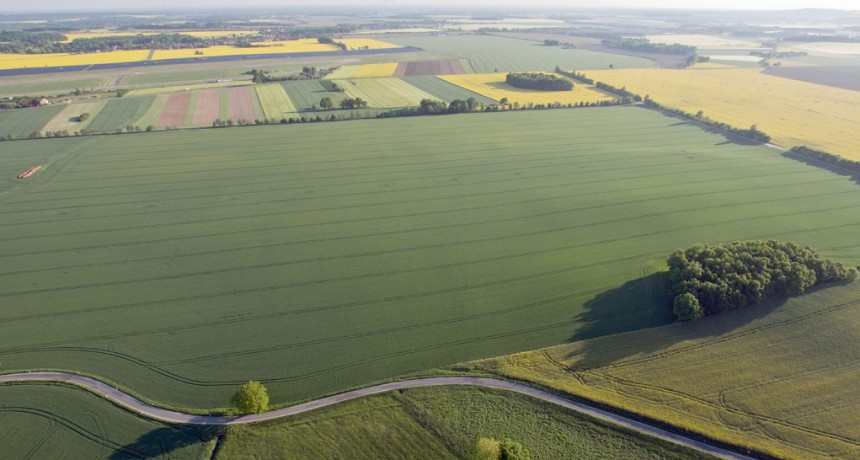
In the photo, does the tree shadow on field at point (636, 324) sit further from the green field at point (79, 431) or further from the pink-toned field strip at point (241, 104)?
the pink-toned field strip at point (241, 104)

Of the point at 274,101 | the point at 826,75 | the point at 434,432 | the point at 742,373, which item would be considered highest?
the point at 826,75

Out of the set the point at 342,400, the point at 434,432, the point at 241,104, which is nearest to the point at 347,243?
the point at 342,400

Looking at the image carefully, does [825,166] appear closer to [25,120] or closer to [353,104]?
[353,104]

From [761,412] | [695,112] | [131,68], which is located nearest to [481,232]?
[761,412]

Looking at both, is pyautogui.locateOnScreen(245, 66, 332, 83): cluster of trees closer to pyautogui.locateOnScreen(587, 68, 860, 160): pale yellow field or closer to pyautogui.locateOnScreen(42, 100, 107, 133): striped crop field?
pyautogui.locateOnScreen(42, 100, 107, 133): striped crop field

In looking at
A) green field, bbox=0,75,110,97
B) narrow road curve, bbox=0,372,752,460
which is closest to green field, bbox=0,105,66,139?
green field, bbox=0,75,110,97

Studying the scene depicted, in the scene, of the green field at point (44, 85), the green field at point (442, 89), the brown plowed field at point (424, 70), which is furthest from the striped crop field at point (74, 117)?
the brown plowed field at point (424, 70)

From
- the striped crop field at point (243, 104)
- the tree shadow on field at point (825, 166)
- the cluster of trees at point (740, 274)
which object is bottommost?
the cluster of trees at point (740, 274)
